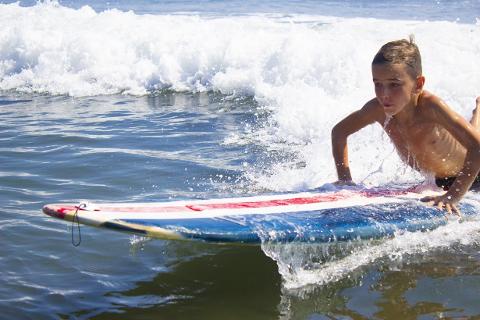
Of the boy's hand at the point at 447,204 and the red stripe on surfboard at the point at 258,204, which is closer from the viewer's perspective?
the red stripe on surfboard at the point at 258,204

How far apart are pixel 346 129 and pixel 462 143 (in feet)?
2.90

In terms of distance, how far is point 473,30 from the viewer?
10.9m

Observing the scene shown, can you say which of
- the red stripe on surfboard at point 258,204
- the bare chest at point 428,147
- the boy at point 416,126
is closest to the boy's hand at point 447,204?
the boy at point 416,126

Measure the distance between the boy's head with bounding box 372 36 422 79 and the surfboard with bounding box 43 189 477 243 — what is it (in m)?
0.85

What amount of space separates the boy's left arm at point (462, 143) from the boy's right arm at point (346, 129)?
0.45 meters

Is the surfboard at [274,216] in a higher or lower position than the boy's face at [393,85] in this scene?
lower

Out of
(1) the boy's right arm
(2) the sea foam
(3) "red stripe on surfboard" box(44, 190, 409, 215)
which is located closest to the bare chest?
(1) the boy's right arm

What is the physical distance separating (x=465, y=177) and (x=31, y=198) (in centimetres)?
302

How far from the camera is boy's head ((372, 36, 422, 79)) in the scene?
4031mm

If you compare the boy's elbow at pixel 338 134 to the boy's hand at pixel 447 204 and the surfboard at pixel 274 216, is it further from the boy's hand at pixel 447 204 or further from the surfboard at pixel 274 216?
the boy's hand at pixel 447 204

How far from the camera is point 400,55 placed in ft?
13.3

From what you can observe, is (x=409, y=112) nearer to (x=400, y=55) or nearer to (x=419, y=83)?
(x=419, y=83)

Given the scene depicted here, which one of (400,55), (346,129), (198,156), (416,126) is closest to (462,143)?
(416,126)

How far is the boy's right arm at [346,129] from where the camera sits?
183 inches
